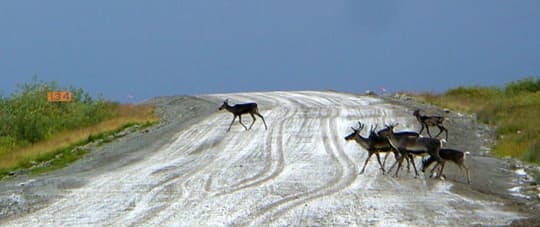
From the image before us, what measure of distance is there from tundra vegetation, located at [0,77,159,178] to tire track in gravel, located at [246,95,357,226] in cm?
781

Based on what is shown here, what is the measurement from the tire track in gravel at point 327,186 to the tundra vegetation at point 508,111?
193 inches

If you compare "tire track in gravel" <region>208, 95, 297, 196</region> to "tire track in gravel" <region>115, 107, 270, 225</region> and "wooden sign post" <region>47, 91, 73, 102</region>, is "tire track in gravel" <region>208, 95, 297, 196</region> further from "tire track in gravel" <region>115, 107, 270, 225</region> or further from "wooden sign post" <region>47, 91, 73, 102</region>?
"wooden sign post" <region>47, 91, 73, 102</region>

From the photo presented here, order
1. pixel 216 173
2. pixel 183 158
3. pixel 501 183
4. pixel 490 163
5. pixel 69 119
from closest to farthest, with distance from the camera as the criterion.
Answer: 1. pixel 501 183
2. pixel 216 173
3. pixel 490 163
4. pixel 183 158
5. pixel 69 119

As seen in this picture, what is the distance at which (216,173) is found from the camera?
68.7 feet

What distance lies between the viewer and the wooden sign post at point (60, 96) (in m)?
44.7

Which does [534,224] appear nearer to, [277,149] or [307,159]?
[307,159]

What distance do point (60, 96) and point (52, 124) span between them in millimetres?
6528

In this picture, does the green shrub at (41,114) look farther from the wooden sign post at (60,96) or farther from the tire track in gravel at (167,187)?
the tire track in gravel at (167,187)

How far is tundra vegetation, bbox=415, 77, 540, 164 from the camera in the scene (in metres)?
26.1

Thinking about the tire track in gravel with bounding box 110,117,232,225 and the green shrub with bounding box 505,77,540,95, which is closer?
the tire track in gravel with bounding box 110,117,232,225

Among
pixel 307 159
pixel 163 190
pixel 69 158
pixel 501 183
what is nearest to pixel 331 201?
pixel 163 190

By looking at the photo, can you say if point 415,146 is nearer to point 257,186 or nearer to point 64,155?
point 257,186

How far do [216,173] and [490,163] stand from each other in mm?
7392

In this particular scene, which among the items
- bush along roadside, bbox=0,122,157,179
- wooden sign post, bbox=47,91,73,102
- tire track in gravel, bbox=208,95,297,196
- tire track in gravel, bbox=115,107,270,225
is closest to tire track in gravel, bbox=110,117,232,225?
tire track in gravel, bbox=115,107,270,225
